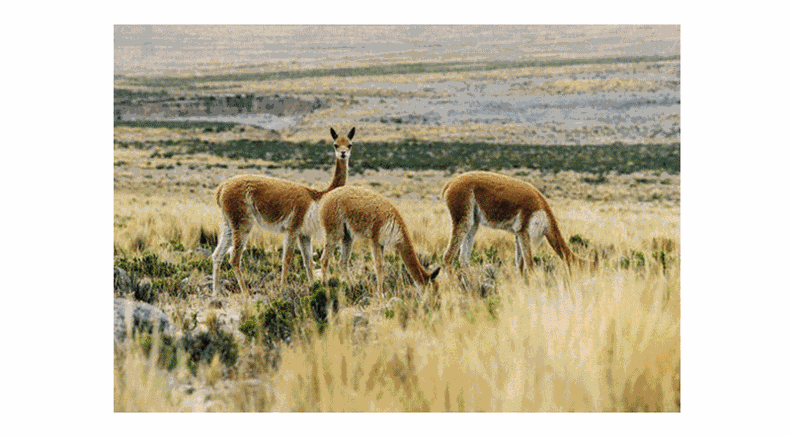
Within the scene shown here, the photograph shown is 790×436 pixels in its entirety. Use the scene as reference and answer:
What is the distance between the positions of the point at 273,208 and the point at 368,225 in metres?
1.07

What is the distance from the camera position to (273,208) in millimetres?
9508

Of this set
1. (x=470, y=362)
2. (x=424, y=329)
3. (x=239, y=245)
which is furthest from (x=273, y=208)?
(x=470, y=362)

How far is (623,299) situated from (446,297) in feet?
5.38

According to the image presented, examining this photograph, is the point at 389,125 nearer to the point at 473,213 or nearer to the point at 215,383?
the point at 473,213

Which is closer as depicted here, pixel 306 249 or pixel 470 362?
pixel 470 362

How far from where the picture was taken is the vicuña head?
31.1 feet

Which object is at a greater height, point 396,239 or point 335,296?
point 396,239

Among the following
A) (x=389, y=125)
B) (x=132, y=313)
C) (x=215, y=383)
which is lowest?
(x=215, y=383)

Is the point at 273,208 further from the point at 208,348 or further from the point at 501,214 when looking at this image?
the point at 501,214

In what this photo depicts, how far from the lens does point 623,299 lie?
27.0 feet

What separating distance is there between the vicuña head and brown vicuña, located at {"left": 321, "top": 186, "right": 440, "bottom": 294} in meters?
0.22

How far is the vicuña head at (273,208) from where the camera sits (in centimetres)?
948

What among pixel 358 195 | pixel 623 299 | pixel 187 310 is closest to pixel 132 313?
pixel 187 310

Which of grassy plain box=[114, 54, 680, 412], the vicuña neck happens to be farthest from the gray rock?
the vicuña neck
